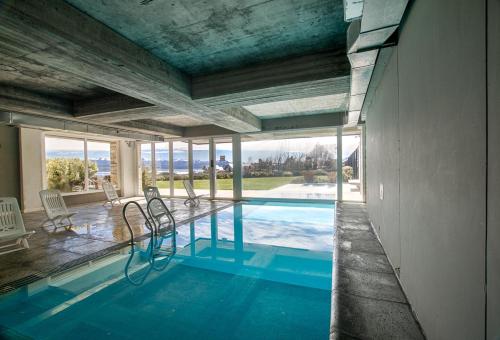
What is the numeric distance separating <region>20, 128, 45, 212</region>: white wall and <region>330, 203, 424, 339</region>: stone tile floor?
9.68m

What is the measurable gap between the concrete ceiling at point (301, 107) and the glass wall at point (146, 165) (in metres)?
6.64

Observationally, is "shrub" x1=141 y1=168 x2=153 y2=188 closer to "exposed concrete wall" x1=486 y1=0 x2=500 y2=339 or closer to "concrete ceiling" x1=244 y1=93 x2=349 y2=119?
"concrete ceiling" x1=244 y1=93 x2=349 y2=119

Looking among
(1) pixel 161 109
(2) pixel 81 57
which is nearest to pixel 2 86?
(1) pixel 161 109

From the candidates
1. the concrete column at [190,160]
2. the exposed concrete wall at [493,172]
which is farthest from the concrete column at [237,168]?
the exposed concrete wall at [493,172]

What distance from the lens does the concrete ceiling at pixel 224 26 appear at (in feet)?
7.89

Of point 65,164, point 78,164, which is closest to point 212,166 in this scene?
point 78,164

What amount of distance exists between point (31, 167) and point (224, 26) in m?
8.81

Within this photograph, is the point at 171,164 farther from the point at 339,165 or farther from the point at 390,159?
the point at 390,159

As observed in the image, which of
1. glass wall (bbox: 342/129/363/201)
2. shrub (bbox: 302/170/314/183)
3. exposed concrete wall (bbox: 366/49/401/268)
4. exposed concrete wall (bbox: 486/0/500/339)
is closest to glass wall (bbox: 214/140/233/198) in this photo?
shrub (bbox: 302/170/314/183)

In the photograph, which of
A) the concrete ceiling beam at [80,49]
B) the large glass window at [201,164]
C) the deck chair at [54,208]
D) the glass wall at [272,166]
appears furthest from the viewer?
the large glass window at [201,164]

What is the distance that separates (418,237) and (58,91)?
7004 mm

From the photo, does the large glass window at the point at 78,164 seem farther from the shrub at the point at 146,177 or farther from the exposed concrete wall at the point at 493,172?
the exposed concrete wall at the point at 493,172

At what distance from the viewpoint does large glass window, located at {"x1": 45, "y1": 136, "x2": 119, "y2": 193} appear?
8789mm

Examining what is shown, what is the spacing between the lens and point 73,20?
2.40m
